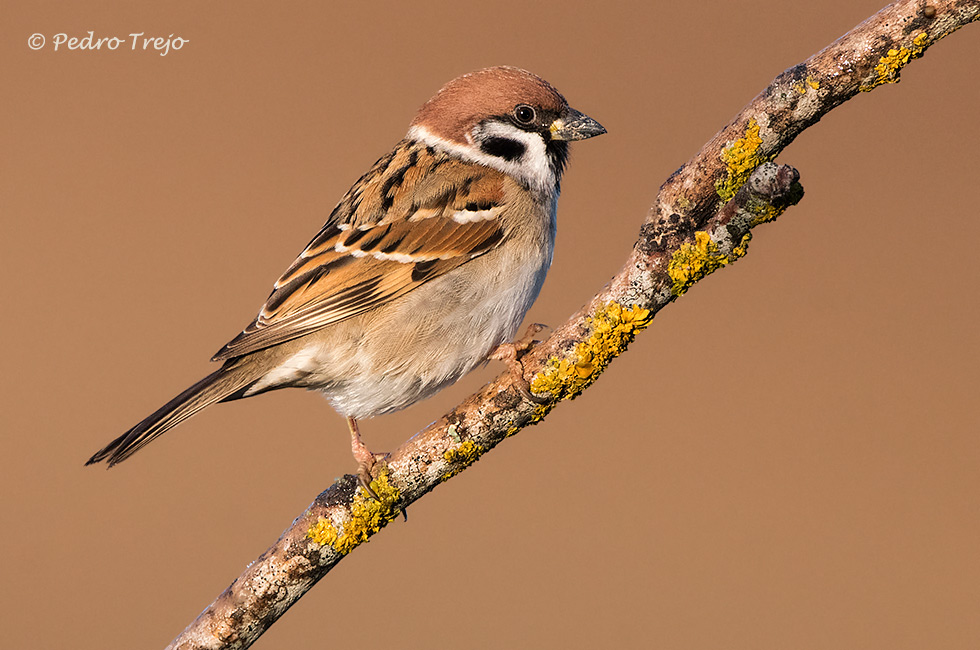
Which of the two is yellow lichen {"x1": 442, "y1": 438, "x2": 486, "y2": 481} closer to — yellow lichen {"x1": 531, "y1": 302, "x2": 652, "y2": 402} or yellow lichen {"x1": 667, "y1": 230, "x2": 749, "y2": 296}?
yellow lichen {"x1": 531, "y1": 302, "x2": 652, "y2": 402}

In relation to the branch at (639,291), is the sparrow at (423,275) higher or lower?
higher

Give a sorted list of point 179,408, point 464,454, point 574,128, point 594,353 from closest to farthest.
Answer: point 594,353 → point 464,454 → point 179,408 → point 574,128

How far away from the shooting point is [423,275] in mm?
2385

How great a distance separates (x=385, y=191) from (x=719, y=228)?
137 cm

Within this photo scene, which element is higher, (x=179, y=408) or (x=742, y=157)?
(x=179, y=408)

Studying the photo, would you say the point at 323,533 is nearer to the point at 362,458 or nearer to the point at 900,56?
the point at 362,458

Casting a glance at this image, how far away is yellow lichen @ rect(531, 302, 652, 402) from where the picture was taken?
5.19 feet

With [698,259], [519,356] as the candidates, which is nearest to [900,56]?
[698,259]

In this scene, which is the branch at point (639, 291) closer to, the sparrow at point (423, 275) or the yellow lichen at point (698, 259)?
the yellow lichen at point (698, 259)

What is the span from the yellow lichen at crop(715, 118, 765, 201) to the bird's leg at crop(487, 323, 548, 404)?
510mm

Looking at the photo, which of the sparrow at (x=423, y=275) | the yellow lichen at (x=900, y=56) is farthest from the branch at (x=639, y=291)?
the sparrow at (x=423, y=275)

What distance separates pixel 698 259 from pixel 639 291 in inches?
5.1

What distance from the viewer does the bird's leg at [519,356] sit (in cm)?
166

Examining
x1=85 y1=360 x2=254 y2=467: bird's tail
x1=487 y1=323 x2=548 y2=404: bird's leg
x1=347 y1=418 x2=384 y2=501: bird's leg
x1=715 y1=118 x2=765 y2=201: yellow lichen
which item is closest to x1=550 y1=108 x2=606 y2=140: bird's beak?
x1=487 y1=323 x2=548 y2=404: bird's leg
